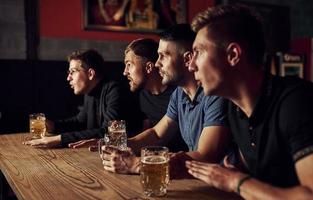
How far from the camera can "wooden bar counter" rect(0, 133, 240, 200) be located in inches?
43.1

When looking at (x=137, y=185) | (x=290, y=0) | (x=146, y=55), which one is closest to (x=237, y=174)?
(x=137, y=185)

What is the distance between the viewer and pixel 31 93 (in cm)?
383

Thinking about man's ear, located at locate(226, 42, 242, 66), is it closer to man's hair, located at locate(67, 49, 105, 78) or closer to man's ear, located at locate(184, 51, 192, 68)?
man's ear, located at locate(184, 51, 192, 68)

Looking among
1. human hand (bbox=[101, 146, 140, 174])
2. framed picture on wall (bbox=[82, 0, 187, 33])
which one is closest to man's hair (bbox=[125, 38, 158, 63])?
human hand (bbox=[101, 146, 140, 174])

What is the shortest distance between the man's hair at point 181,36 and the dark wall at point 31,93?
221 cm

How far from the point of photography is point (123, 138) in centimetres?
174

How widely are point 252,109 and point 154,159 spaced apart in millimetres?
379

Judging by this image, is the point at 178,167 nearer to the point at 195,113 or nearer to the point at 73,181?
the point at 73,181

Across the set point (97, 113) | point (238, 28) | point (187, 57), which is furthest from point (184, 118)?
point (97, 113)

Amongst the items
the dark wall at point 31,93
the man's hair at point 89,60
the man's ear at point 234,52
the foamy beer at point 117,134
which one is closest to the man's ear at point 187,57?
the foamy beer at point 117,134

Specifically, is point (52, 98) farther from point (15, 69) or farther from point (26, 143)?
point (26, 143)

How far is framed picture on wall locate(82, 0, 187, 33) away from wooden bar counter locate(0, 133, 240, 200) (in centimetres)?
266

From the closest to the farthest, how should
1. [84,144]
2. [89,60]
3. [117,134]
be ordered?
[117,134] < [84,144] < [89,60]

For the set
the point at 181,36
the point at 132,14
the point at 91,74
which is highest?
the point at 132,14
